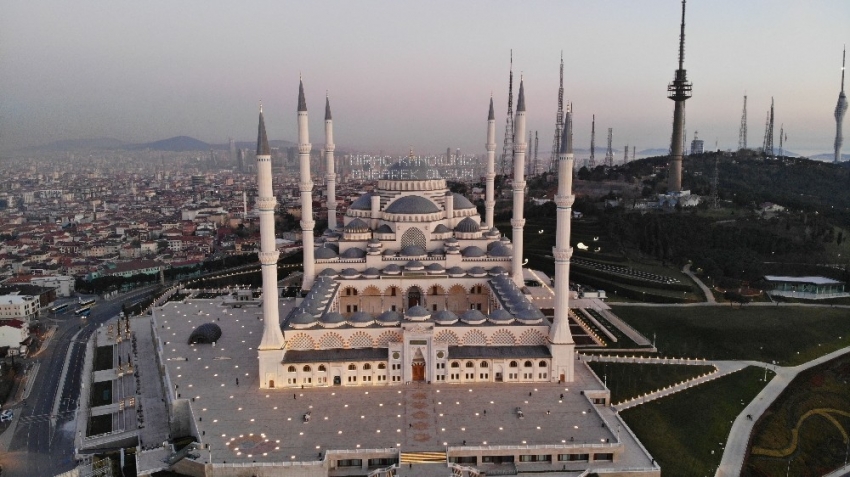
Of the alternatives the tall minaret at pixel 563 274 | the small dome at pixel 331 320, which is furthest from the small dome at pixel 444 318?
the tall minaret at pixel 563 274

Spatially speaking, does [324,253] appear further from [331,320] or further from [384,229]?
Result: [331,320]

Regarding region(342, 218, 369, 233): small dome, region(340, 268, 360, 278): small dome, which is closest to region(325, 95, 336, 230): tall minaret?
region(342, 218, 369, 233): small dome

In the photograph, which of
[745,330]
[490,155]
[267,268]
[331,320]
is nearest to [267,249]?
[267,268]

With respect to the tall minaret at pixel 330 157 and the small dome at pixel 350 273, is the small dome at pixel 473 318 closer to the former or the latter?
the small dome at pixel 350 273

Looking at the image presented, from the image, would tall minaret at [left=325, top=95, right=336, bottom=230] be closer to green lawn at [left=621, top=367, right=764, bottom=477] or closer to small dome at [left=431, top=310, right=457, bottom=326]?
small dome at [left=431, top=310, right=457, bottom=326]

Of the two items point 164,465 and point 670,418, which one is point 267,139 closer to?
point 164,465

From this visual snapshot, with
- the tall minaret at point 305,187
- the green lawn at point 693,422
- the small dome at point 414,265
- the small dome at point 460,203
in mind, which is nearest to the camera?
the green lawn at point 693,422
